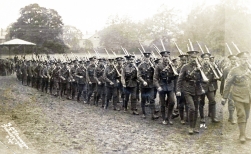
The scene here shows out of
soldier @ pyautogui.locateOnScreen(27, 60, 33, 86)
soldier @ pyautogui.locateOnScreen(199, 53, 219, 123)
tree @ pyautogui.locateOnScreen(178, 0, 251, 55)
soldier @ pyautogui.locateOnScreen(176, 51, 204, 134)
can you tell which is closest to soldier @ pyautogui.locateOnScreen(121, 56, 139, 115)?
soldier @ pyautogui.locateOnScreen(199, 53, 219, 123)

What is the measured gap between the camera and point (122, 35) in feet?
55.6

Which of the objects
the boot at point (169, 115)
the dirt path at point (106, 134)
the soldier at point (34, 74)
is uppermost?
the soldier at point (34, 74)

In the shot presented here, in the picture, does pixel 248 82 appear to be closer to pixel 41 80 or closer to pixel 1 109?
pixel 1 109

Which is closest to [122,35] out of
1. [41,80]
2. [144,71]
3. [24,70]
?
[41,80]

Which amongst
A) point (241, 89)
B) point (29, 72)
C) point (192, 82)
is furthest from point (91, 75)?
A: point (29, 72)

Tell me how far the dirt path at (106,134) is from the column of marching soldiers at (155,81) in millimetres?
461

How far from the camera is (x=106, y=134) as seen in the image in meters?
6.32

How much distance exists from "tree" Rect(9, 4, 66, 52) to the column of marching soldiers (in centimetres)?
184

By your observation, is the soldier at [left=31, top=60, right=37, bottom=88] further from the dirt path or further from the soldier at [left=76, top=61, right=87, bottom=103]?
the dirt path

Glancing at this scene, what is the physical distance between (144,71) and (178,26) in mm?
10181

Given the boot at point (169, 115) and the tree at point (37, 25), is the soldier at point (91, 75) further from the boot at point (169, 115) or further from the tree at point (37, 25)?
the boot at point (169, 115)

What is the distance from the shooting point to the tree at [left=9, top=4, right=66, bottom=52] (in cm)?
834

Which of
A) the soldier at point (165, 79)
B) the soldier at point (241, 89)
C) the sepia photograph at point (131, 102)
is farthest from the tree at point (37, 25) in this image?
the soldier at point (241, 89)

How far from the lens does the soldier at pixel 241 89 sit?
17.9 ft
